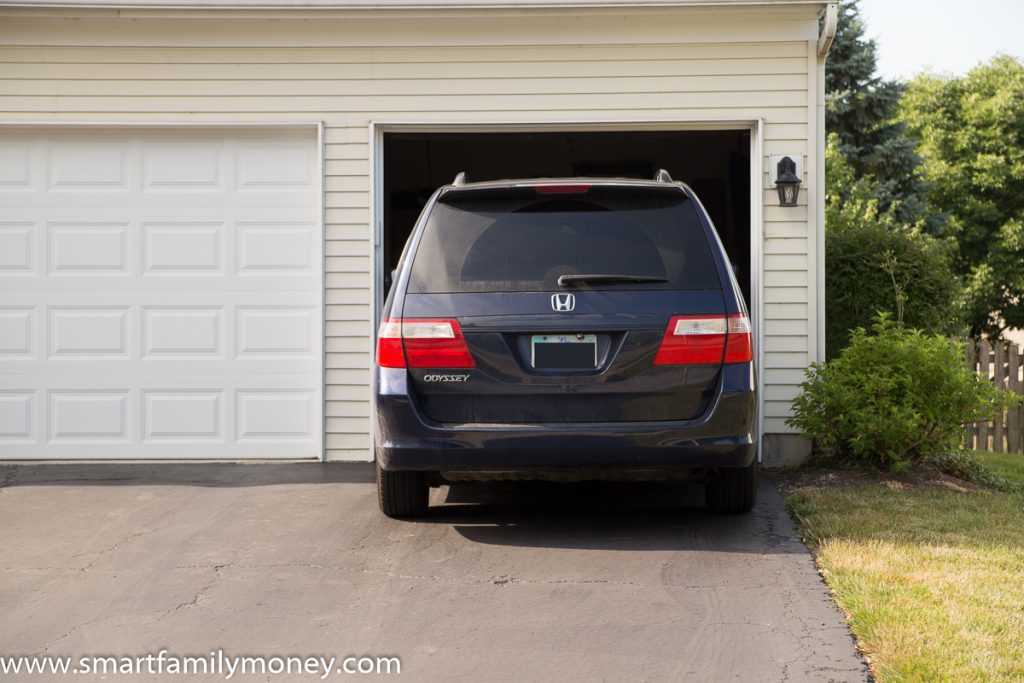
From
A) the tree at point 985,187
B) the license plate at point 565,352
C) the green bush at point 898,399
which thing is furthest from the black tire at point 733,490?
the tree at point 985,187

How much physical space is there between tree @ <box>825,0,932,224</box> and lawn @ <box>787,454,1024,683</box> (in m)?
15.3

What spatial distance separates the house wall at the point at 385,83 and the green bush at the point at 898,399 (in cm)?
72

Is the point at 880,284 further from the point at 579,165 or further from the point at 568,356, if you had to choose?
the point at 579,165

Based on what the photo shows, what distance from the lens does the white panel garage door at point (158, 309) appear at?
26.1 feet

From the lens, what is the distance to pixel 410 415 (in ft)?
16.7

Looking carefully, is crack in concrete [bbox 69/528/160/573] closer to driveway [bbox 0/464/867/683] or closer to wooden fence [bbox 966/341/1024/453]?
driveway [bbox 0/464/867/683]

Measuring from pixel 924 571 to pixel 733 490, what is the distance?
1.27 meters

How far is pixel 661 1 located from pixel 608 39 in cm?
45

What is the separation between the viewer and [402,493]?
5660mm

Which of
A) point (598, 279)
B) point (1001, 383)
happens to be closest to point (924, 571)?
point (598, 279)

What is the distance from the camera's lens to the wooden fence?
12.4m

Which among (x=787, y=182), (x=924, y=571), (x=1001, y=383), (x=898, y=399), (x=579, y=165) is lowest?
(x=924, y=571)

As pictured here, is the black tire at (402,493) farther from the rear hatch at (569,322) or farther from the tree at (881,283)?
the tree at (881,283)

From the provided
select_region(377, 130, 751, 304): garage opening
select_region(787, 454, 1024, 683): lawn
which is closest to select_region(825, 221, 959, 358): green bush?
select_region(787, 454, 1024, 683): lawn
